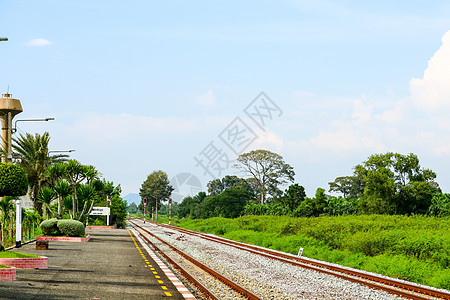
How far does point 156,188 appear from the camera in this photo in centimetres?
15425

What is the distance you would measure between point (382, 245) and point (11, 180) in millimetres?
18857

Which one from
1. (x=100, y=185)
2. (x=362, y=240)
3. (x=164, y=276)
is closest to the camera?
(x=164, y=276)

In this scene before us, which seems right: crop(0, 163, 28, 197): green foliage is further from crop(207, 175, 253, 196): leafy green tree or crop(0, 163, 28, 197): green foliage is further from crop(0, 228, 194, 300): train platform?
crop(207, 175, 253, 196): leafy green tree

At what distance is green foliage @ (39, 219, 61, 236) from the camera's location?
39.4 m

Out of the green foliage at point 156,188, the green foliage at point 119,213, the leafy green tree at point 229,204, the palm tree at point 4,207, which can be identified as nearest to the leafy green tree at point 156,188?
the green foliage at point 156,188

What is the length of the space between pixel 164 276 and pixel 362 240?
13.6 meters

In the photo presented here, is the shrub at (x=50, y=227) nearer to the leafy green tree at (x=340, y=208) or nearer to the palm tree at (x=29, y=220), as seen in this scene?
the palm tree at (x=29, y=220)

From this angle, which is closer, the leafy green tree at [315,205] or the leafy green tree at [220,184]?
the leafy green tree at [315,205]

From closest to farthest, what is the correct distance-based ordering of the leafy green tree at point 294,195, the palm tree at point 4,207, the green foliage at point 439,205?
the palm tree at point 4,207
the green foliage at point 439,205
the leafy green tree at point 294,195

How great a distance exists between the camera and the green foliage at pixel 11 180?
1750 cm

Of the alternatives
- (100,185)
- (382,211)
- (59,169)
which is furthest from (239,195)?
(59,169)

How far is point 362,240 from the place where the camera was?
28.1m

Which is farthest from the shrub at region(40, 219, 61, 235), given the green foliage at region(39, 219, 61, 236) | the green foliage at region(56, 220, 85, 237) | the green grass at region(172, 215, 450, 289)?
the green grass at region(172, 215, 450, 289)

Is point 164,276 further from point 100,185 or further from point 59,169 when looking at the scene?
point 100,185
